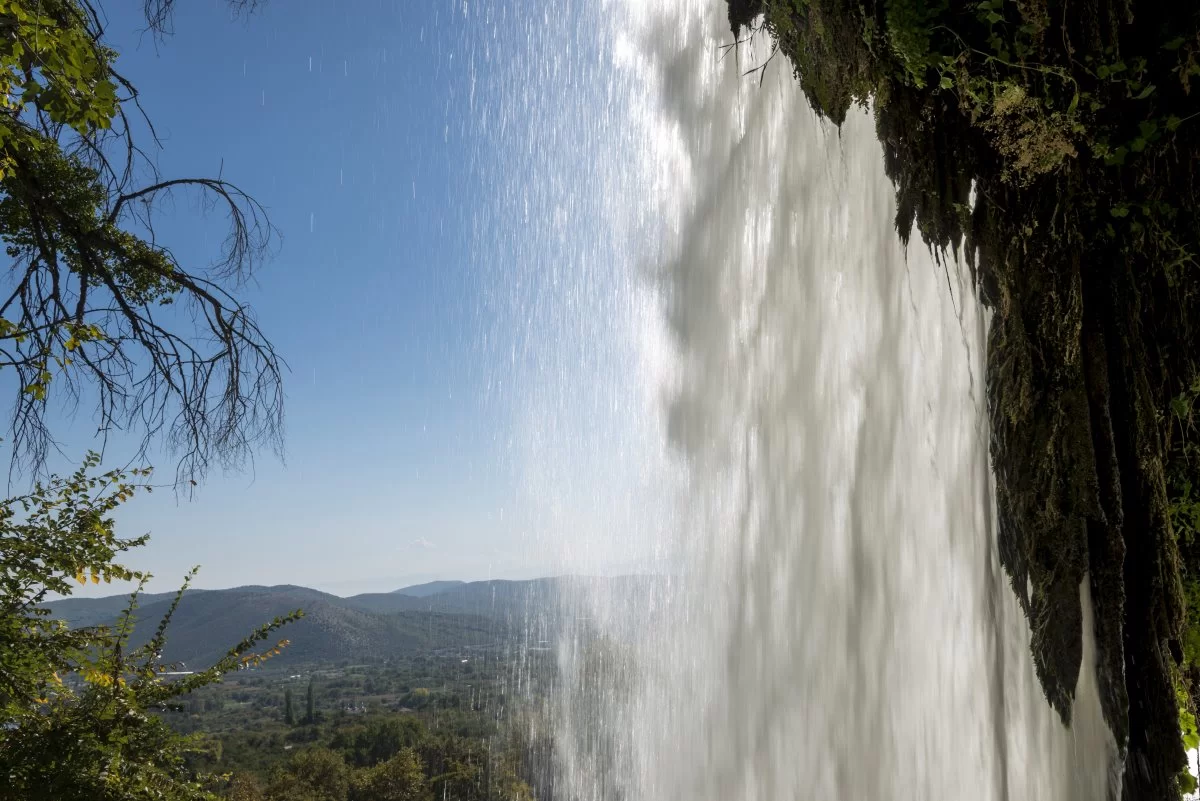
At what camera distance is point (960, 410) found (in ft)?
13.9

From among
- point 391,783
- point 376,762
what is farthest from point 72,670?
point 376,762

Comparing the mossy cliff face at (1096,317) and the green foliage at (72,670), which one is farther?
the green foliage at (72,670)

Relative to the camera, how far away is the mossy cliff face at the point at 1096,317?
2672mm

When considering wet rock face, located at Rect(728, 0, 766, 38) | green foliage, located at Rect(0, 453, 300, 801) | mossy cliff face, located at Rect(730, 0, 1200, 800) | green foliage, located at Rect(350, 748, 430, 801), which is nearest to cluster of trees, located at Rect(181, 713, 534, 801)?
green foliage, located at Rect(350, 748, 430, 801)

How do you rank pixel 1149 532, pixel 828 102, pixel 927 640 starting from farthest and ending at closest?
1. pixel 927 640
2. pixel 828 102
3. pixel 1149 532

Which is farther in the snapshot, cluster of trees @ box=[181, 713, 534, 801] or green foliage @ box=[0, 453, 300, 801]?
cluster of trees @ box=[181, 713, 534, 801]

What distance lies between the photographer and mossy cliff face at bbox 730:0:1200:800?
8.77 feet

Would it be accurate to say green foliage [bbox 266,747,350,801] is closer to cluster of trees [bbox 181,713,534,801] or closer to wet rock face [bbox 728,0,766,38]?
cluster of trees [bbox 181,713,534,801]

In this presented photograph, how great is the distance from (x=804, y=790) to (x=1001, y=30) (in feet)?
18.9

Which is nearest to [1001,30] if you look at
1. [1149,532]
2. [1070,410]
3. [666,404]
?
[1070,410]

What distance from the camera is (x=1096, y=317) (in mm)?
2871

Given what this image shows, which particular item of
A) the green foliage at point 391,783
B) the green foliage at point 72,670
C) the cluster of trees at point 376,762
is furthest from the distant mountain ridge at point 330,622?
the green foliage at point 72,670

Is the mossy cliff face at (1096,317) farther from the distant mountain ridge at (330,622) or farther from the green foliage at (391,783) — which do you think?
the distant mountain ridge at (330,622)

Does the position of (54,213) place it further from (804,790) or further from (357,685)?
(357,685)
